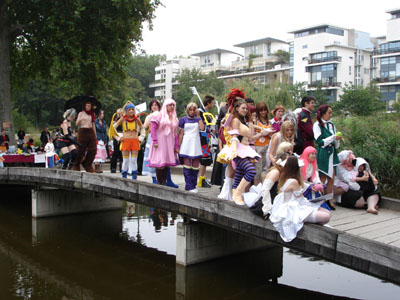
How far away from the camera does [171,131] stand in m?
8.81

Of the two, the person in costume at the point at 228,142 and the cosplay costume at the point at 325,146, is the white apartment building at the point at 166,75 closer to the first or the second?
the cosplay costume at the point at 325,146

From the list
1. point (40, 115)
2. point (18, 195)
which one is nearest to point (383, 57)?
point (40, 115)

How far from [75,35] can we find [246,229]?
50.8 ft

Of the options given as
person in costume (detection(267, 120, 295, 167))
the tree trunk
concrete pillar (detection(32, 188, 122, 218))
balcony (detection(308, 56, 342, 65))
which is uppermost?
balcony (detection(308, 56, 342, 65))

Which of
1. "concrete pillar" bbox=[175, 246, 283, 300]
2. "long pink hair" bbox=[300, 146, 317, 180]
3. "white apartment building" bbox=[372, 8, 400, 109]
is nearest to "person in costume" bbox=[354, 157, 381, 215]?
"long pink hair" bbox=[300, 146, 317, 180]

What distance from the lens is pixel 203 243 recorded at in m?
8.61

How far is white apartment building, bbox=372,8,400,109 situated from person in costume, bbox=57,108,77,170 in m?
64.4

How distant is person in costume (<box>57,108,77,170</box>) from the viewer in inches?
403

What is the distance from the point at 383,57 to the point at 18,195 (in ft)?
217

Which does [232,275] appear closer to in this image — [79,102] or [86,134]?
[86,134]

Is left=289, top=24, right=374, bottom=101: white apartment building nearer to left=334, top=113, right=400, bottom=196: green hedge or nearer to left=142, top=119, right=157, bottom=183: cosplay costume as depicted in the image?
left=334, top=113, right=400, bottom=196: green hedge

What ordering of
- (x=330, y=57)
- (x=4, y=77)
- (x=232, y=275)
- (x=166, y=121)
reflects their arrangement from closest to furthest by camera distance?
1. (x=232, y=275)
2. (x=166, y=121)
3. (x=4, y=77)
4. (x=330, y=57)

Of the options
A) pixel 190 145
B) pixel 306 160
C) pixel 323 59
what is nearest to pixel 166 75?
pixel 323 59

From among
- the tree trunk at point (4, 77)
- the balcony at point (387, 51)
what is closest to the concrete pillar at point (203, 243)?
the tree trunk at point (4, 77)
